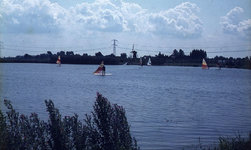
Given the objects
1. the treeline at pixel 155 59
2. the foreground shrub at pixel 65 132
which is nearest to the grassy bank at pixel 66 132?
the foreground shrub at pixel 65 132

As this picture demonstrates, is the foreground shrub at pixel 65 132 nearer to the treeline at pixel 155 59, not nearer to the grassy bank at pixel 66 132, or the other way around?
the grassy bank at pixel 66 132

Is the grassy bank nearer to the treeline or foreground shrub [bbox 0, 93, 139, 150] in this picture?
foreground shrub [bbox 0, 93, 139, 150]

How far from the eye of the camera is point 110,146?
8.96 metres

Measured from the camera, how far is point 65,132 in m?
8.59

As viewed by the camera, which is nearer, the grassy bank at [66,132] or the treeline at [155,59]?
the grassy bank at [66,132]

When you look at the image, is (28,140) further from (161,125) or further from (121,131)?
(161,125)

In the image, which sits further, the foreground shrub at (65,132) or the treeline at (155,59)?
the treeline at (155,59)

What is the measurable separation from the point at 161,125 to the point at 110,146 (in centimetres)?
866

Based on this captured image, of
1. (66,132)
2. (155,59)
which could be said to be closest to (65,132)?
(66,132)

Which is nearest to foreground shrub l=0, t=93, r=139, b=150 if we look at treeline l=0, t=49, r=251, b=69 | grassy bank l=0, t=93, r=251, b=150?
grassy bank l=0, t=93, r=251, b=150

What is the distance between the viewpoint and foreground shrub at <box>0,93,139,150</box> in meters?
8.16

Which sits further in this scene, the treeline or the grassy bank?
the treeline

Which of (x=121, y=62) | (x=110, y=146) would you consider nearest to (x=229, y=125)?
(x=110, y=146)

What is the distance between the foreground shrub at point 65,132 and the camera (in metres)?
8.16
